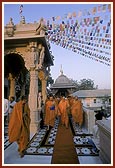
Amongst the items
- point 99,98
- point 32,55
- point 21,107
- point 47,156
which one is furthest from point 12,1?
point 99,98

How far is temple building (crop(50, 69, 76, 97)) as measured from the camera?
20.4 meters

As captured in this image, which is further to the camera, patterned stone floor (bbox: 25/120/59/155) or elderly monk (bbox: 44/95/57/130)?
elderly monk (bbox: 44/95/57/130)

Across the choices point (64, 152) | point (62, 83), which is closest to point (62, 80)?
point (62, 83)

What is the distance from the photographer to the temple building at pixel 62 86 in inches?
803

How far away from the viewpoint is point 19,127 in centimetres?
476

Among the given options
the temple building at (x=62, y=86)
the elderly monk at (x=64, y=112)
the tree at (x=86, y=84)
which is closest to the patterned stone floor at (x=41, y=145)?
the elderly monk at (x=64, y=112)

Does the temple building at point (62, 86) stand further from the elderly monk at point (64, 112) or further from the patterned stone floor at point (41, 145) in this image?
the patterned stone floor at point (41, 145)

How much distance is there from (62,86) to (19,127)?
15.7 meters

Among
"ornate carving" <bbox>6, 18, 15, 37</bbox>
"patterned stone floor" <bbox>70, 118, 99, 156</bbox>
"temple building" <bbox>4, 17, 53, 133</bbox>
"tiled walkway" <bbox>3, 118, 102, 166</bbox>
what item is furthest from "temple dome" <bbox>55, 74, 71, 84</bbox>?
"tiled walkway" <bbox>3, 118, 102, 166</bbox>

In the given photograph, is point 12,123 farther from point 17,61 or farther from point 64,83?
point 64,83

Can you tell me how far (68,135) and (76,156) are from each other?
242 cm

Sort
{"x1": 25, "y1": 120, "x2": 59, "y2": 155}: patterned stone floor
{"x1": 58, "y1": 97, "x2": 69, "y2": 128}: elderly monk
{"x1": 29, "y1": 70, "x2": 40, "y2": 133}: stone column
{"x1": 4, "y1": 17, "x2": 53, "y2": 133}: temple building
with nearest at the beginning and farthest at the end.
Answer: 1. {"x1": 25, "y1": 120, "x2": 59, "y2": 155}: patterned stone floor
2. {"x1": 4, "y1": 17, "x2": 53, "y2": 133}: temple building
3. {"x1": 29, "y1": 70, "x2": 40, "y2": 133}: stone column
4. {"x1": 58, "y1": 97, "x2": 69, "y2": 128}: elderly monk

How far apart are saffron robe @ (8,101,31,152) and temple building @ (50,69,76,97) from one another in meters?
15.4

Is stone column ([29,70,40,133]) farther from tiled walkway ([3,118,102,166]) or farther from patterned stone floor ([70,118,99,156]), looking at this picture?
tiled walkway ([3,118,102,166])
